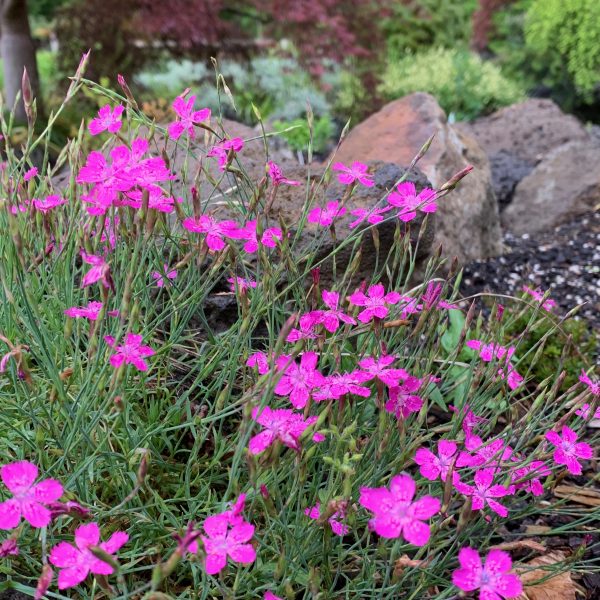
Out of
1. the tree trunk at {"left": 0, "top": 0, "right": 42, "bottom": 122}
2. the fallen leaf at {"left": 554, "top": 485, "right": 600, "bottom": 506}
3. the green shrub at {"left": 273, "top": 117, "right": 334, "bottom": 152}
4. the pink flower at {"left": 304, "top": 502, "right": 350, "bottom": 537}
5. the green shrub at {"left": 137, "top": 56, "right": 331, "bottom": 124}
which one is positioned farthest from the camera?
the green shrub at {"left": 137, "top": 56, "right": 331, "bottom": 124}

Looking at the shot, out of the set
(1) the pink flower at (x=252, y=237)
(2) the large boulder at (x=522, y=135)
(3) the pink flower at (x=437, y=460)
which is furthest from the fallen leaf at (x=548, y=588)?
(2) the large boulder at (x=522, y=135)

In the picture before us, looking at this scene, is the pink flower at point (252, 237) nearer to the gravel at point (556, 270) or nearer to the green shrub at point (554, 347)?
the green shrub at point (554, 347)

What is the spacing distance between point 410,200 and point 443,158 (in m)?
2.06

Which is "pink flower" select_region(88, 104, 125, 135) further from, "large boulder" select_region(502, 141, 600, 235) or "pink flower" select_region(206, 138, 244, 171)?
"large boulder" select_region(502, 141, 600, 235)

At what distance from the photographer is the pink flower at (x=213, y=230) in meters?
1.53

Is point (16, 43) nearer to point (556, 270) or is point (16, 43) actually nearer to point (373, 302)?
point (556, 270)

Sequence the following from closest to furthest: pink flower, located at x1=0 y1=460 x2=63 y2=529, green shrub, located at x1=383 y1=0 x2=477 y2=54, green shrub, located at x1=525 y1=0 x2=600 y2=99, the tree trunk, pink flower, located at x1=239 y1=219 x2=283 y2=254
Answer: pink flower, located at x1=0 y1=460 x2=63 y2=529 < pink flower, located at x1=239 y1=219 x2=283 y2=254 < the tree trunk < green shrub, located at x1=525 y1=0 x2=600 y2=99 < green shrub, located at x1=383 y1=0 x2=477 y2=54

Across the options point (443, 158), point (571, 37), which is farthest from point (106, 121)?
point (571, 37)

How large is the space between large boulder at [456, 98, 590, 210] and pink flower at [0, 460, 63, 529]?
487 cm

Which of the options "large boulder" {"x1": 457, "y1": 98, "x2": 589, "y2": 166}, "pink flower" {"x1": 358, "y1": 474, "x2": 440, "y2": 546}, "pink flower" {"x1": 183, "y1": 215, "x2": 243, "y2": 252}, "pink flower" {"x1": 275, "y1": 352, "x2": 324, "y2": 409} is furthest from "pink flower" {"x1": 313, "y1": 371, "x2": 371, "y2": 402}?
"large boulder" {"x1": 457, "y1": 98, "x2": 589, "y2": 166}

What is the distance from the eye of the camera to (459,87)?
9.41 m

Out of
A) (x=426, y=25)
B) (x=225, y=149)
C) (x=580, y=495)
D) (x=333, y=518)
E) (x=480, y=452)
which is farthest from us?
(x=426, y=25)

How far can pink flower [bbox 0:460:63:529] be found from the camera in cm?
108

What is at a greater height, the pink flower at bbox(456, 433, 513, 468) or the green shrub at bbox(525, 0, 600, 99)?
the pink flower at bbox(456, 433, 513, 468)
